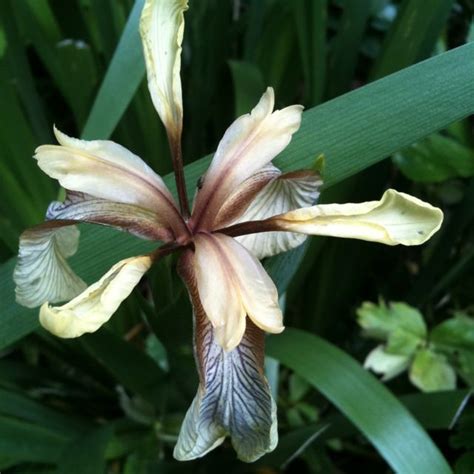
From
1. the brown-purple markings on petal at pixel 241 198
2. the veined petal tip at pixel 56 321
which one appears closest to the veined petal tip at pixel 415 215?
the brown-purple markings on petal at pixel 241 198

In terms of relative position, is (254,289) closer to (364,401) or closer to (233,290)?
(233,290)

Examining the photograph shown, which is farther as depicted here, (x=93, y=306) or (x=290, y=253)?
(x=290, y=253)

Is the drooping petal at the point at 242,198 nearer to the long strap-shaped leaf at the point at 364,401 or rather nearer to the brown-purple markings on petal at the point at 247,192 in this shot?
the brown-purple markings on petal at the point at 247,192

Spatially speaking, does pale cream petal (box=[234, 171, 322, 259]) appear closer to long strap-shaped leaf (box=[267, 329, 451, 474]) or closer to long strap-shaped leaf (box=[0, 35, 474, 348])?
long strap-shaped leaf (box=[0, 35, 474, 348])

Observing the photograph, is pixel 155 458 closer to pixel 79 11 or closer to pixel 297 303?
pixel 297 303

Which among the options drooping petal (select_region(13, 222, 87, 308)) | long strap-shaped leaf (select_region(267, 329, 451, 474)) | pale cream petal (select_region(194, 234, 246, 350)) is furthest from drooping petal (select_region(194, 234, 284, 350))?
long strap-shaped leaf (select_region(267, 329, 451, 474))

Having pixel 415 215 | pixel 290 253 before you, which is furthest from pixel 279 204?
pixel 415 215

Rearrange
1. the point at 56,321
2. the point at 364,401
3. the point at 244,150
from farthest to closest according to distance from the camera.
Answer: the point at 364,401
the point at 244,150
the point at 56,321
